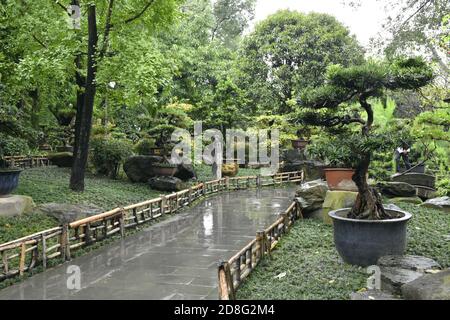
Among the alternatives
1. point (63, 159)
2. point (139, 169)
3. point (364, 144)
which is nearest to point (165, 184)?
point (139, 169)

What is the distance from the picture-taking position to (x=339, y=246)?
646 cm

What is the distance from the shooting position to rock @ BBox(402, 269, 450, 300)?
4.34m

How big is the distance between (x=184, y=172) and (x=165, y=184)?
1.78 m

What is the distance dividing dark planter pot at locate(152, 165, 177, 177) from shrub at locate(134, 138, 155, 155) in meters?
1.41

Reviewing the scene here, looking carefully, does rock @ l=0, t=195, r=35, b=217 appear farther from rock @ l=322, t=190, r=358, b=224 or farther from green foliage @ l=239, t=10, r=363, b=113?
green foliage @ l=239, t=10, r=363, b=113

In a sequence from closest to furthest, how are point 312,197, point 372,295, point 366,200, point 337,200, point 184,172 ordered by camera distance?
point 372,295 < point 366,200 < point 337,200 < point 312,197 < point 184,172

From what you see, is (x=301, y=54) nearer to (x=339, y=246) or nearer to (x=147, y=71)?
(x=147, y=71)

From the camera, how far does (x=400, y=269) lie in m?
5.53

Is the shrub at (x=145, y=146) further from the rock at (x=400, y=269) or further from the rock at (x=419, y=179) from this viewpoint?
the rock at (x=400, y=269)

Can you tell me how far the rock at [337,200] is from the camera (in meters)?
9.48

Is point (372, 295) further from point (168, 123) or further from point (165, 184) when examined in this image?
point (168, 123)

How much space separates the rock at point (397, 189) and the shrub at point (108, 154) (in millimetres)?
8996

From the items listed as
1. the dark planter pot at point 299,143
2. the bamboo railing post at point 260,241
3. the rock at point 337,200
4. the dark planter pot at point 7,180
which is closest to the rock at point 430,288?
the bamboo railing post at point 260,241

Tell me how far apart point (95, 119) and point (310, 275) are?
1806 cm
